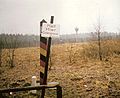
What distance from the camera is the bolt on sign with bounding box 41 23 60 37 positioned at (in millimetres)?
3666

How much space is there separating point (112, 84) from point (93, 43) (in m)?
10.4

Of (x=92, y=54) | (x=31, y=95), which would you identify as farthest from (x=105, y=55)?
(x=31, y=95)

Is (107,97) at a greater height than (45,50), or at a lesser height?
lesser

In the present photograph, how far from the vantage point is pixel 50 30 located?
146 inches

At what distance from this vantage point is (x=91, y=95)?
5.14 metres

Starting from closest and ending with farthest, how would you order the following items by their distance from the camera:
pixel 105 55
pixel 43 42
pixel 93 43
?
pixel 43 42
pixel 105 55
pixel 93 43

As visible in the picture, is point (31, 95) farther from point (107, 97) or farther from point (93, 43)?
point (93, 43)

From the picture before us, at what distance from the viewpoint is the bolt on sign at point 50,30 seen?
3666 millimetres

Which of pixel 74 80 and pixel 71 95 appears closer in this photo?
pixel 71 95

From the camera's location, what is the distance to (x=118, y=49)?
15.3m

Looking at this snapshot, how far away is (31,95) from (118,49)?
38.2 feet

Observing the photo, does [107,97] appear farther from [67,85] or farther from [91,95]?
[67,85]

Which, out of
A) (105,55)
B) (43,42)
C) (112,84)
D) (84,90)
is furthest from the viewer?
(105,55)

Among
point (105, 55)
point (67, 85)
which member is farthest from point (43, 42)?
point (105, 55)
